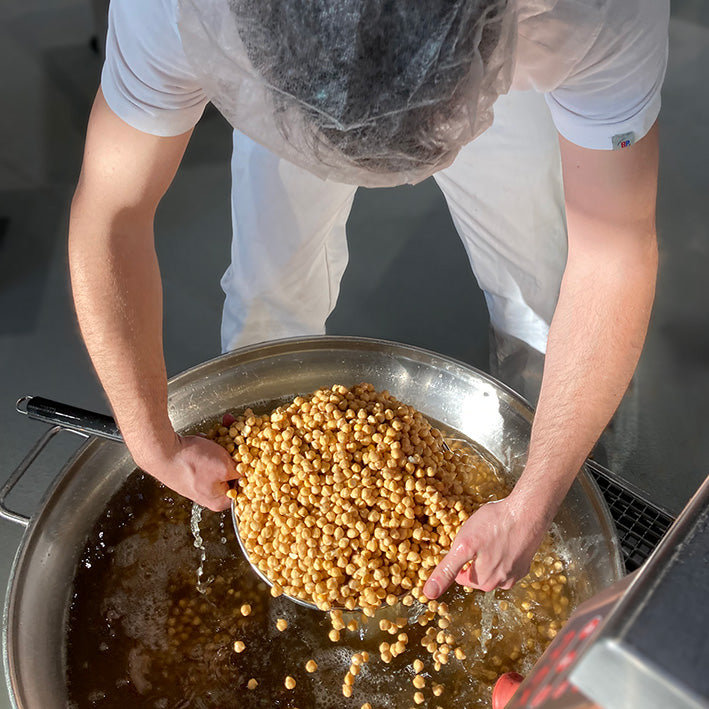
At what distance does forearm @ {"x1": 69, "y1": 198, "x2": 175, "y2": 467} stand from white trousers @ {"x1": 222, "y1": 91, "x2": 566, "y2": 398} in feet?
1.37

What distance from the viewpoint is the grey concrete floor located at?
72.3 inches

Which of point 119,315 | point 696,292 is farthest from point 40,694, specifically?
point 696,292

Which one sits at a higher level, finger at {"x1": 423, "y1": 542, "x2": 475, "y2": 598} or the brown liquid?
finger at {"x1": 423, "y1": 542, "x2": 475, "y2": 598}

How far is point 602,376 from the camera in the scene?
1043 mm

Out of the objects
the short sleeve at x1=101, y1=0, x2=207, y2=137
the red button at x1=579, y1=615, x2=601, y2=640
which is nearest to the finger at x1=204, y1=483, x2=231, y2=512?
the short sleeve at x1=101, y1=0, x2=207, y2=137

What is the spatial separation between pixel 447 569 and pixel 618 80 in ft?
2.22

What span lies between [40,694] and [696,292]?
193cm

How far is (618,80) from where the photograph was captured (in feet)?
2.93

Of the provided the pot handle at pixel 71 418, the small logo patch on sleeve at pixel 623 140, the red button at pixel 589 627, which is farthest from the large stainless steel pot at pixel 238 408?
the red button at pixel 589 627

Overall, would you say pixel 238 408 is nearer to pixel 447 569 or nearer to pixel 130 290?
pixel 130 290

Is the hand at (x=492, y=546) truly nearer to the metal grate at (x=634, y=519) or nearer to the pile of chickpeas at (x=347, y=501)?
the pile of chickpeas at (x=347, y=501)

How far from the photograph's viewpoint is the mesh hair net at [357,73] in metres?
0.62

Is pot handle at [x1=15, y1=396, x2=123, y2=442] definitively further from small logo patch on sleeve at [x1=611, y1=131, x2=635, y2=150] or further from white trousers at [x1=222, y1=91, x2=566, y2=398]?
small logo patch on sleeve at [x1=611, y1=131, x2=635, y2=150]

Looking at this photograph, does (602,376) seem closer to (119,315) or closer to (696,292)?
(119,315)
